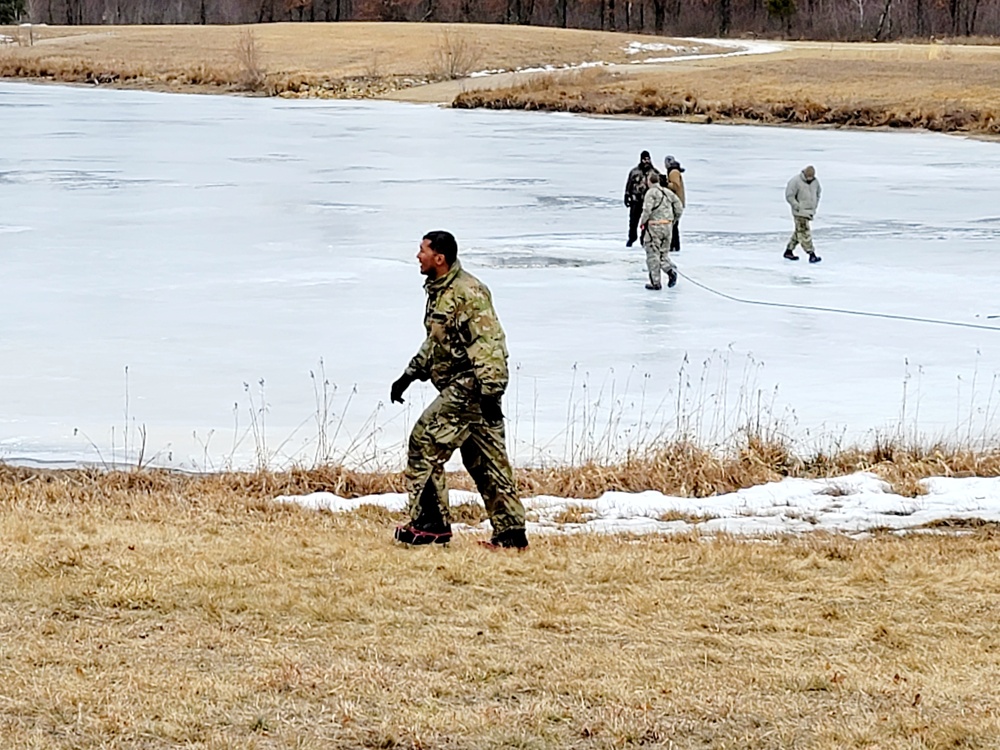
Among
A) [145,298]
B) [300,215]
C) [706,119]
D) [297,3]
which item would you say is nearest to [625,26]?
[297,3]

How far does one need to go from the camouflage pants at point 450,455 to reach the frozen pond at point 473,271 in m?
2.60

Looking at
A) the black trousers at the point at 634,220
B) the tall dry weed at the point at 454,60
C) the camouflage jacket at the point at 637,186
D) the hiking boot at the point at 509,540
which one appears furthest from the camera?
the tall dry weed at the point at 454,60

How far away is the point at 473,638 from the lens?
618 cm

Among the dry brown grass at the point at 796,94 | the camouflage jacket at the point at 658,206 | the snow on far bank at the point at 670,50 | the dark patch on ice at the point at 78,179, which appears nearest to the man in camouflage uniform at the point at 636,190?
the camouflage jacket at the point at 658,206

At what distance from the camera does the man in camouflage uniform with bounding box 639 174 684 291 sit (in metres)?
15.9

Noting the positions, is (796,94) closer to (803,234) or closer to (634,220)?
(634,220)

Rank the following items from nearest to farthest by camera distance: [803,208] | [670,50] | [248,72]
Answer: [803,208]
[248,72]
[670,50]

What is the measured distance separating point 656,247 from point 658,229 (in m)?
0.18

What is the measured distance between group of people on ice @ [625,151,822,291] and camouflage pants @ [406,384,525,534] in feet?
27.9

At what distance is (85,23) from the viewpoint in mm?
103625

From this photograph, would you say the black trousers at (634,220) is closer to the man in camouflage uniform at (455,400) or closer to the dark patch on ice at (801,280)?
the dark patch on ice at (801,280)

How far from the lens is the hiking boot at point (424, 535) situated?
7824mm

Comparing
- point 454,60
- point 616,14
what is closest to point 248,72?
point 454,60

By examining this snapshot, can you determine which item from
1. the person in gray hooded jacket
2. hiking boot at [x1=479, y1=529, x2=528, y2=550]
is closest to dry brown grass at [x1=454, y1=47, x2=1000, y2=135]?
the person in gray hooded jacket
